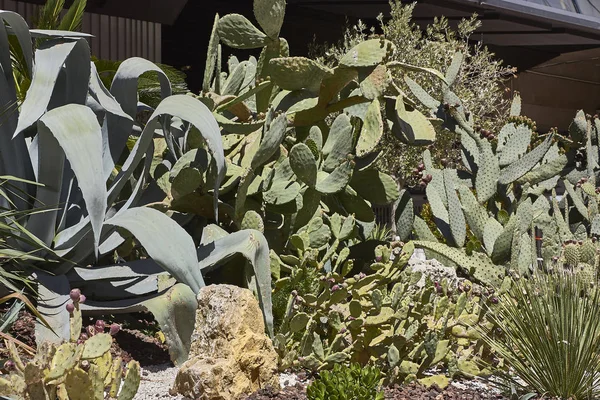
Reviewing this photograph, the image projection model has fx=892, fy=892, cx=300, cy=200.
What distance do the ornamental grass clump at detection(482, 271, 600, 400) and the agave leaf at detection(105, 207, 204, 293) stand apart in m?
1.35

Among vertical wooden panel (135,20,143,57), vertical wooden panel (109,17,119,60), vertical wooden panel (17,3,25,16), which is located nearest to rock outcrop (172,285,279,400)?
vertical wooden panel (17,3,25,16)

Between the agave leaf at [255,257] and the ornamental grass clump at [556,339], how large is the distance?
1013mm

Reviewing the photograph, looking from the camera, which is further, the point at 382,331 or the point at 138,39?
the point at 138,39

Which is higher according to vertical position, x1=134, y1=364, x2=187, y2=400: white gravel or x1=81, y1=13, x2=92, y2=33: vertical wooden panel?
x1=134, y1=364, x2=187, y2=400: white gravel

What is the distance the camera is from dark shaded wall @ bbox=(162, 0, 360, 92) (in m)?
17.5

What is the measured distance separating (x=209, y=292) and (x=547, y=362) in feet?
4.64

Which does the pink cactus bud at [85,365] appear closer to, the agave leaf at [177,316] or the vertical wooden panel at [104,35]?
the agave leaf at [177,316]

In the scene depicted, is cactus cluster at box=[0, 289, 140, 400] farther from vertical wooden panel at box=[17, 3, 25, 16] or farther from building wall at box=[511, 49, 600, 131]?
building wall at box=[511, 49, 600, 131]

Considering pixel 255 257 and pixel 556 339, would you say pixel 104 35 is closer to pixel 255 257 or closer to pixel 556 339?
pixel 255 257

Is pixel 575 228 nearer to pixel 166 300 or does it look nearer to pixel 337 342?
pixel 337 342

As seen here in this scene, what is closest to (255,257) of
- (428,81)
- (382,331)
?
(382,331)

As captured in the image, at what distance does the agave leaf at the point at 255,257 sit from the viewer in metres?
3.91

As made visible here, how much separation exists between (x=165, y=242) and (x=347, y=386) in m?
1.01

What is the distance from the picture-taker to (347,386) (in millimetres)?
3139
